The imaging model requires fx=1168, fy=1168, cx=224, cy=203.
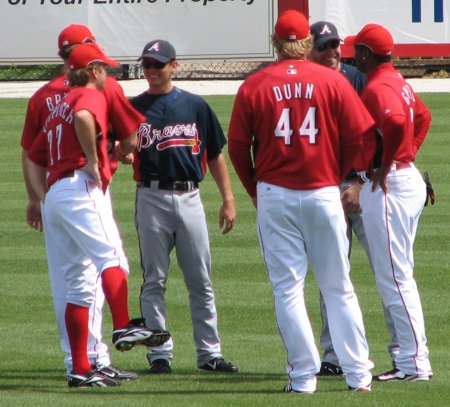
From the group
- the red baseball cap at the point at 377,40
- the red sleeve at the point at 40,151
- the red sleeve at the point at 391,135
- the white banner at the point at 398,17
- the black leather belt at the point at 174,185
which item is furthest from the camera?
the white banner at the point at 398,17

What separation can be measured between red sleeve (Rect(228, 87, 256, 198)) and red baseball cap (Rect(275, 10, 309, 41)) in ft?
1.12

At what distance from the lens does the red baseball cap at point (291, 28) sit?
562 centimetres

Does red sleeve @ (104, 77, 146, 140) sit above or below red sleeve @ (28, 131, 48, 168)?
above

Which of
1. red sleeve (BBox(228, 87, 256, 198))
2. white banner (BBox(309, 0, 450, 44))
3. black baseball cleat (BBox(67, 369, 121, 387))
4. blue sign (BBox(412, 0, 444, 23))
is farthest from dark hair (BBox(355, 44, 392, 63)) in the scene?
blue sign (BBox(412, 0, 444, 23))

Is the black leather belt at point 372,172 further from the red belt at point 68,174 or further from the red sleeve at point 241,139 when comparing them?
the red belt at point 68,174

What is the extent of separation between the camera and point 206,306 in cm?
677

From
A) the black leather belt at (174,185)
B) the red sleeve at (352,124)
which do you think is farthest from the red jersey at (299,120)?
the black leather belt at (174,185)

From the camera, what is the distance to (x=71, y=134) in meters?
5.82

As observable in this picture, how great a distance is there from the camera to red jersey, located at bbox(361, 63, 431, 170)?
5.91m

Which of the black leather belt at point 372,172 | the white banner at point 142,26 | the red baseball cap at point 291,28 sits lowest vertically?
the white banner at point 142,26

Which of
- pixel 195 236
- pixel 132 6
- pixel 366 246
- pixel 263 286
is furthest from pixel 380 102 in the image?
pixel 132 6

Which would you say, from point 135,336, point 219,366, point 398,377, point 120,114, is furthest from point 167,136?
point 398,377

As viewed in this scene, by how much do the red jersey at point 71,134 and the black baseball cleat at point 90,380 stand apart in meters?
0.98

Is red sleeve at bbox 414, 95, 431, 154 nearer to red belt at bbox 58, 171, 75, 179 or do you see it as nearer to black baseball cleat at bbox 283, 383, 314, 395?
black baseball cleat at bbox 283, 383, 314, 395
